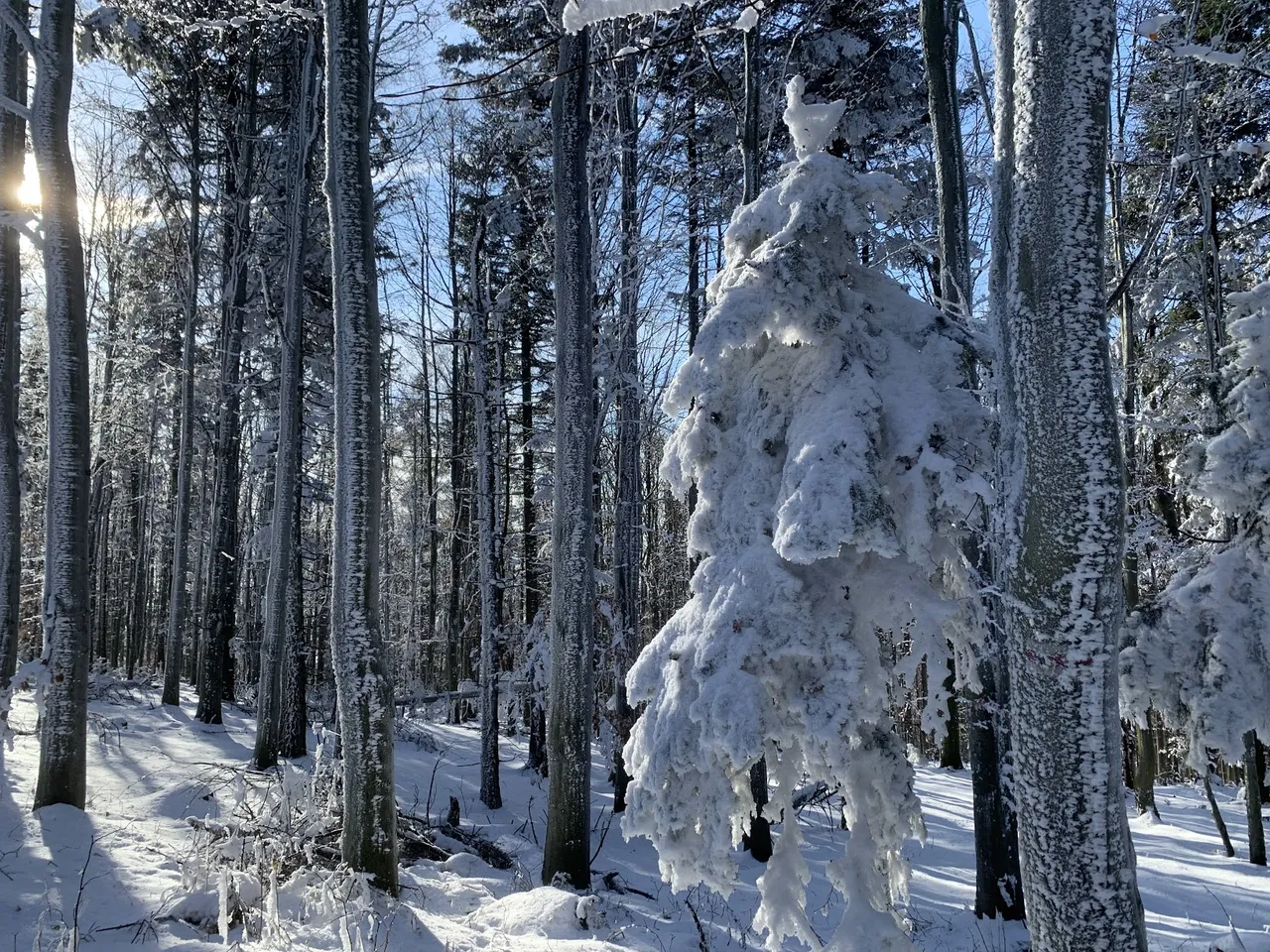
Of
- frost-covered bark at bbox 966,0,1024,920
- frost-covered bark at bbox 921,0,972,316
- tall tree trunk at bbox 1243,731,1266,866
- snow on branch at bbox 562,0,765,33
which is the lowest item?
tall tree trunk at bbox 1243,731,1266,866

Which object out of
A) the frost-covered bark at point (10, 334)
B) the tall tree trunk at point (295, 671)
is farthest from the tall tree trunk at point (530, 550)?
the frost-covered bark at point (10, 334)

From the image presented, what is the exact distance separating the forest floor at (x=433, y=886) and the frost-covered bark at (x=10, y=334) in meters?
2.13

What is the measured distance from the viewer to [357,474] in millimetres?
5844

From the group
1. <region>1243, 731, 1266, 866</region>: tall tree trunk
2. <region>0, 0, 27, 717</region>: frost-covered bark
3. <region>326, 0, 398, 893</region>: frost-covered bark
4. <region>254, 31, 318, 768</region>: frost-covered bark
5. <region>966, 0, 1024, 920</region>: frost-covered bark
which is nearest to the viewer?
<region>326, 0, 398, 893</region>: frost-covered bark

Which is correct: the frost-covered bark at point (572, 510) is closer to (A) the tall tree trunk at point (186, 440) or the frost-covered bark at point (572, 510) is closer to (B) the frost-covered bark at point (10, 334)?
(B) the frost-covered bark at point (10, 334)

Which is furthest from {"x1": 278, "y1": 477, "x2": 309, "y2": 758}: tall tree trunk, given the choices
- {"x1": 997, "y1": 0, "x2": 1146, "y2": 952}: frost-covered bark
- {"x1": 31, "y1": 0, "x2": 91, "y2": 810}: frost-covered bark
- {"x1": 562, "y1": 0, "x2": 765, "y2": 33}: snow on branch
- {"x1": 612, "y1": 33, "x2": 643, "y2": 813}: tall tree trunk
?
{"x1": 997, "y1": 0, "x2": 1146, "y2": 952}: frost-covered bark

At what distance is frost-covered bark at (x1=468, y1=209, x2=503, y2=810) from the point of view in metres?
11.3

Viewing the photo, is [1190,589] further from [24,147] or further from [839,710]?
[24,147]

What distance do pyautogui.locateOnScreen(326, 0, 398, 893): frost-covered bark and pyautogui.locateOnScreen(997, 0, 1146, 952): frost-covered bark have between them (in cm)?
443

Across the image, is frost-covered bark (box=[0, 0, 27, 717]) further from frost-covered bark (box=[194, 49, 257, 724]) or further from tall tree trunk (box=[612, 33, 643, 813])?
tall tree trunk (box=[612, 33, 643, 813])

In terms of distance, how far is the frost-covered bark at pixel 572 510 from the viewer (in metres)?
7.22

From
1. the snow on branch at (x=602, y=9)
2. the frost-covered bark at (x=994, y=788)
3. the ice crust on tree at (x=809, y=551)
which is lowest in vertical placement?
the frost-covered bark at (x=994, y=788)

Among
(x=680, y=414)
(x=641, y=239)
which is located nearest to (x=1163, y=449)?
(x=641, y=239)

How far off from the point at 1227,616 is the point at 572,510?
6396mm
